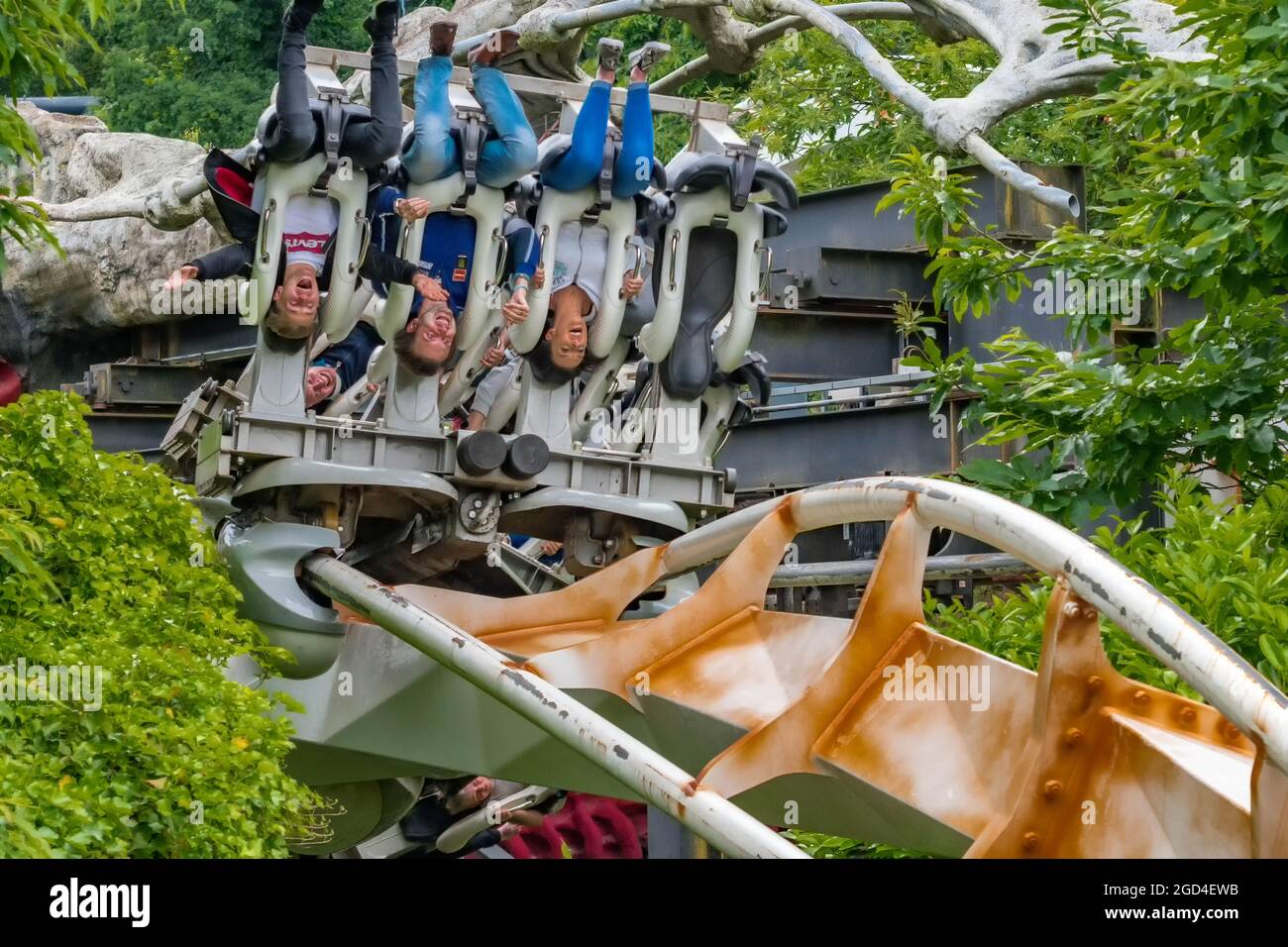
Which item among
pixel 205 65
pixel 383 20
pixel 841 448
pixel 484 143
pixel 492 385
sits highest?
pixel 205 65

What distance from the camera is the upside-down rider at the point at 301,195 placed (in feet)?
35.5

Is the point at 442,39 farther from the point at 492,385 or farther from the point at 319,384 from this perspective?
the point at 492,385

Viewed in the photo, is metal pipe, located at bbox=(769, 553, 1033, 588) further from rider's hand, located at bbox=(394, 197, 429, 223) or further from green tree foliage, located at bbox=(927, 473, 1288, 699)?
rider's hand, located at bbox=(394, 197, 429, 223)

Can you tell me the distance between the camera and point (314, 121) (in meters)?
10.9

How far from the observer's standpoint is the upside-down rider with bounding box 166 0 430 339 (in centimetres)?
1083

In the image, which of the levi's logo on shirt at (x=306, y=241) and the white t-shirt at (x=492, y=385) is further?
the white t-shirt at (x=492, y=385)

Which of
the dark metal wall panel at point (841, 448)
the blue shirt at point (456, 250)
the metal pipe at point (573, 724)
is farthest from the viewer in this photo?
the dark metal wall panel at point (841, 448)

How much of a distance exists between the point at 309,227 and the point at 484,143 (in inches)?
40.1

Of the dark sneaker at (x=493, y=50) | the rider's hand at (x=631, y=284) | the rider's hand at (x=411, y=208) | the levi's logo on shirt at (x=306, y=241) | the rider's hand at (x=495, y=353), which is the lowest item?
the rider's hand at (x=495, y=353)

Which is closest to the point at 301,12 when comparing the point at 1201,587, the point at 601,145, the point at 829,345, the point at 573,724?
the point at 601,145

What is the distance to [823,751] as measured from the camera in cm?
783

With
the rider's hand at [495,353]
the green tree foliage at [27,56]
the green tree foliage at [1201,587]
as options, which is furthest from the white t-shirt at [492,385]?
the green tree foliage at [27,56]

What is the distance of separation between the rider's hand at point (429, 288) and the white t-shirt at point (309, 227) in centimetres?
50

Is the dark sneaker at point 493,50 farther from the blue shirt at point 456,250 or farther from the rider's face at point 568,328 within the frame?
the rider's face at point 568,328
